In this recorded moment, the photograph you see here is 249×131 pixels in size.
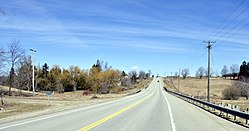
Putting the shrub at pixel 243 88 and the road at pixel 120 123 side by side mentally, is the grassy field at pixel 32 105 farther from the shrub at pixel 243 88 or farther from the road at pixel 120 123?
the shrub at pixel 243 88

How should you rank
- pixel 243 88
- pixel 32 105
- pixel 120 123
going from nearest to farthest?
pixel 120 123
pixel 32 105
pixel 243 88

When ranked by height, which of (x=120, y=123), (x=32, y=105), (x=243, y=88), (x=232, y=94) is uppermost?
(x=243, y=88)

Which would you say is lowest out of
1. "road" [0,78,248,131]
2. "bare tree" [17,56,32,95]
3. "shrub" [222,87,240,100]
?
"shrub" [222,87,240,100]

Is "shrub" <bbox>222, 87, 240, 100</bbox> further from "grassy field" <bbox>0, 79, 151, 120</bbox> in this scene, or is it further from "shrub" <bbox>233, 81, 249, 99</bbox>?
"grassy field" <bbox>0, 79, 151, 120</bbox>

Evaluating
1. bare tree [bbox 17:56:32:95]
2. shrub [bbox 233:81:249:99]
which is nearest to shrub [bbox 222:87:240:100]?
shrub [bbox 233:81:249:99]

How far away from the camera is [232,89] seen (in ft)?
263

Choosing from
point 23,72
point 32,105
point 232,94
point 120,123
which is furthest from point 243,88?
point 120,123

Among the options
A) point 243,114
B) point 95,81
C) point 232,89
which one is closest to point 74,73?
point 95,81

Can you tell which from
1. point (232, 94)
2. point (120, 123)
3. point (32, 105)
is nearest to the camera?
point (120, 123)

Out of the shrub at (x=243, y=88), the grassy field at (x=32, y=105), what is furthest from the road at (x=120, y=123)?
the shrub at (x=243, y=88)

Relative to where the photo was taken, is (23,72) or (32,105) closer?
(32,105)

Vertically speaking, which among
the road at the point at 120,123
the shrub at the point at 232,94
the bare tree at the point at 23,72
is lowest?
the shrub at the point at 232,94

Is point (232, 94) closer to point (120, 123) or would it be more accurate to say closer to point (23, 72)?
point (23, 72)

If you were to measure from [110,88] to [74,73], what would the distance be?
67.1 ft
